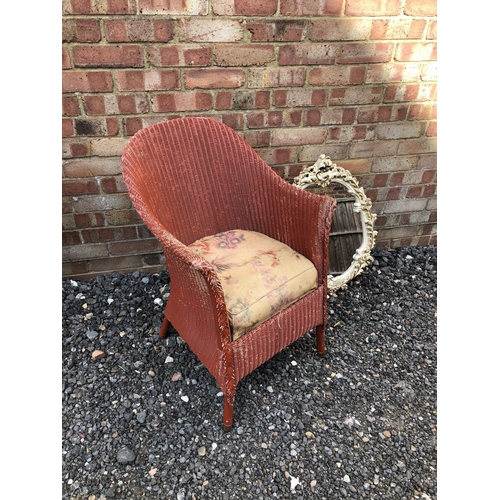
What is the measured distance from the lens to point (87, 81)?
1730 millimetres

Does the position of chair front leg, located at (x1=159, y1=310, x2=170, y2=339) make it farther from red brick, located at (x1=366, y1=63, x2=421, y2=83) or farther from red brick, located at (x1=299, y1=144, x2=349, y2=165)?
red brick, located at (x1=366, y1=63, x2=421, y2=83)

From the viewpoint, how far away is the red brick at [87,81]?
5.62ft

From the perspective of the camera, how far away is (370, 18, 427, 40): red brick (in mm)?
1843

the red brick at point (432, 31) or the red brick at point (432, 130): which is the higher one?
the red brick at point (432, 31)

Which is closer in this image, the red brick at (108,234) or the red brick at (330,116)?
the red brick at (330,116)

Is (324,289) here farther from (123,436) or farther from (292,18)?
(292,18)

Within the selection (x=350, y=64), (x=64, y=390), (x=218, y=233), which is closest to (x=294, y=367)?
(x=218, y=233)

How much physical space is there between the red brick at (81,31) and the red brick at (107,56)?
28 mm

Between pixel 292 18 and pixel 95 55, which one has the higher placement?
pixel 292 18

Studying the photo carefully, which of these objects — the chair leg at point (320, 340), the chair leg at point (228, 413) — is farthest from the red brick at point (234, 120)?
the chair leg at point (228, 413)

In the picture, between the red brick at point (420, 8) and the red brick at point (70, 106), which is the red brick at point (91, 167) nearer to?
the red brick at point (70, 106)

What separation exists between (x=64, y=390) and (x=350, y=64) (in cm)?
197

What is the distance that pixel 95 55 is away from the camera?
1.68 meters

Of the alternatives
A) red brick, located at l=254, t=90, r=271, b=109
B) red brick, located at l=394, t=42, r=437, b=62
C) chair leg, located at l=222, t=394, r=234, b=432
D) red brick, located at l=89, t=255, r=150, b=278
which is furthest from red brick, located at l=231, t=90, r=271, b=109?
chair leg, located at l=222, t=394, r=234, b=432
